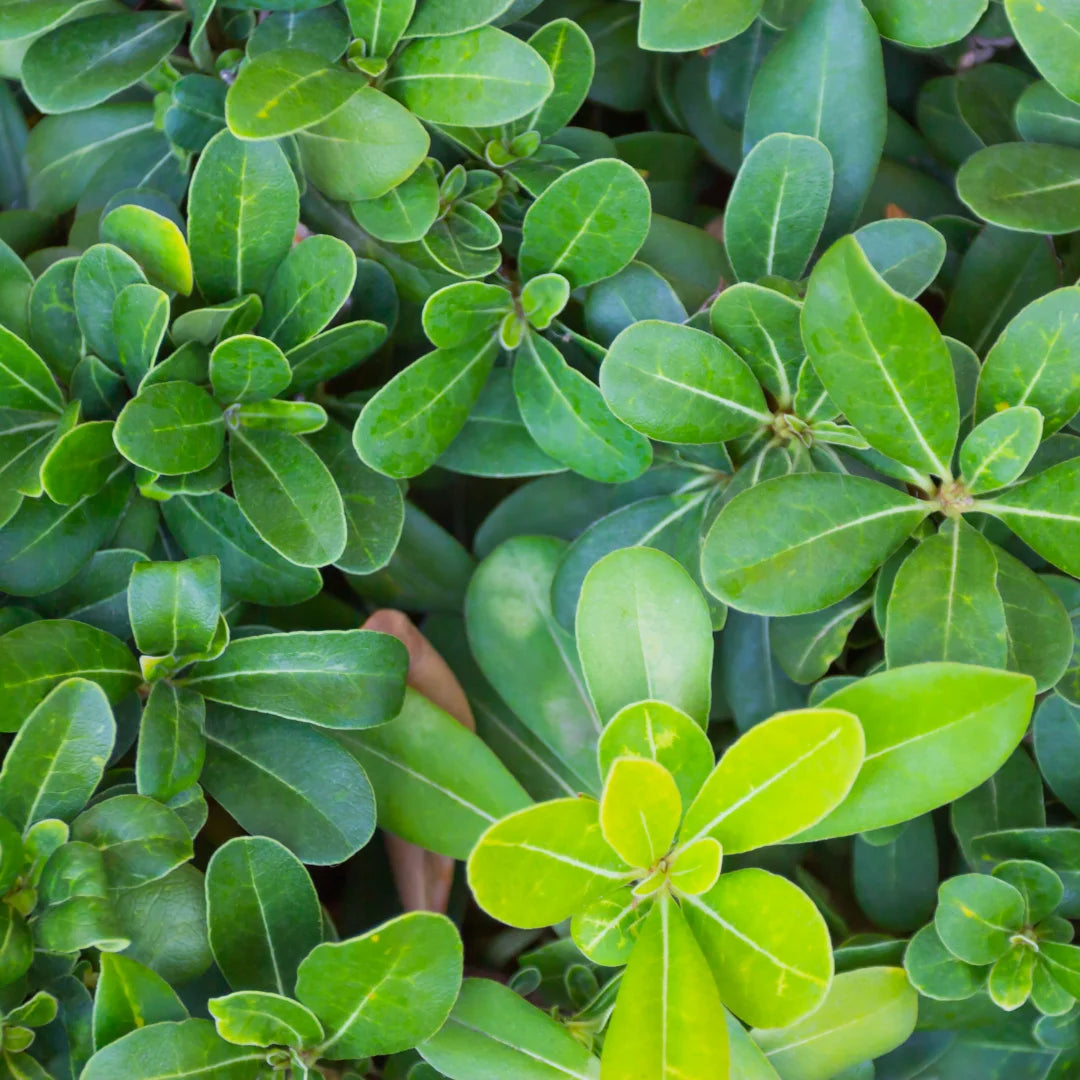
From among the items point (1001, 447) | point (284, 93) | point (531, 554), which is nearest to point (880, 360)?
point (1001, 447)

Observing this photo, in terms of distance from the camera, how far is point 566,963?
87 cm

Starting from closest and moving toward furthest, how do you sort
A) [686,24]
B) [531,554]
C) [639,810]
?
[639,810]
[686,24]
[531,554]

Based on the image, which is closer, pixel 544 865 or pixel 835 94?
pixel 544 865

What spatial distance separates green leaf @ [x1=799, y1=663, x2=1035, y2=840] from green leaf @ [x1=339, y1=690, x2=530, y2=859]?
263 mm

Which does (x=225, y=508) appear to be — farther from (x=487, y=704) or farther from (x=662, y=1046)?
(x=662, y=1046)

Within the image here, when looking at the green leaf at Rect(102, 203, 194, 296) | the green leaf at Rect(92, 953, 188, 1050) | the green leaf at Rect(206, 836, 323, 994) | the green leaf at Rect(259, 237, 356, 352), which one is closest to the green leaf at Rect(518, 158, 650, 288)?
the green leaf at Rect(259, 237, 356, 352)

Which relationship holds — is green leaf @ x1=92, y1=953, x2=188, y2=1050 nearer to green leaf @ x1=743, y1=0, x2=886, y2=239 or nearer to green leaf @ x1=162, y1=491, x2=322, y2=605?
green leaf @ x1=162, y1=491, x2=322, y2=605

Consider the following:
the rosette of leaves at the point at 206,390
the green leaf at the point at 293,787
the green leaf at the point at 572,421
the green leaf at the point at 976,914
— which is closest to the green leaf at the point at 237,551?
the rosette of leaves at the point at 206,390

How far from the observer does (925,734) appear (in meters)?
0.69

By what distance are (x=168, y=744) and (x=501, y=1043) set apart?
33cm

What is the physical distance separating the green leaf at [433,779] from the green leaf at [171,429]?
262mm

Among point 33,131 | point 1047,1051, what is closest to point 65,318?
point 33,131

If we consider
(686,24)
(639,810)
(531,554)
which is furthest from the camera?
(531,554)

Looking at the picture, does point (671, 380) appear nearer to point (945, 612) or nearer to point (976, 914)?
point (945, 612)
